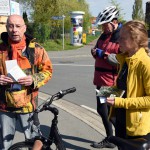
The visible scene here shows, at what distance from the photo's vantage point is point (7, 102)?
10.9 feet

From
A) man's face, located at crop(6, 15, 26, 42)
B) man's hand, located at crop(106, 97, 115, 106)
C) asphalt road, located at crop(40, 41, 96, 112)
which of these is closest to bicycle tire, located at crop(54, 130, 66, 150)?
man's hand, located at crop(106, 97, 115, 106)

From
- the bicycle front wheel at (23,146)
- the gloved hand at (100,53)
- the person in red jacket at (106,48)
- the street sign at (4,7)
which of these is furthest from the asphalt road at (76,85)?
the street sign at (4,7)

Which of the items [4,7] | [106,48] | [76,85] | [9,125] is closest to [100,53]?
[106,48]

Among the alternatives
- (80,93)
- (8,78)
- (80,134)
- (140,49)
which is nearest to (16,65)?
(8,78)

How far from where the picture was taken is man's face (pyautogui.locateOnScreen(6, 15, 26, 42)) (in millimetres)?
3205

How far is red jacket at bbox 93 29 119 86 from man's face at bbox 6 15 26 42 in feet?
4.98

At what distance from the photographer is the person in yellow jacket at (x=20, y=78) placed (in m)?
3.22

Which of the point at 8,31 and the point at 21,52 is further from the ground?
the point at 8,31

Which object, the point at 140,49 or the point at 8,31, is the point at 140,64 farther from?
the point at 8,31

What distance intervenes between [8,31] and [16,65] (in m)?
0.37

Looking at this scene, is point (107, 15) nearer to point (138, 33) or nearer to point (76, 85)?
point (138, 33)

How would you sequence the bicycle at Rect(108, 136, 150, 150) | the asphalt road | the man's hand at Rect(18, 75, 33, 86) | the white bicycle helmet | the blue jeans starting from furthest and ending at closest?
the asphalt road → the white bicycle helmet → the blue jeans → the man's hand at Rect(18, 75, 33, 86) → the bicycle at Rect(108, 136, 150, 150)

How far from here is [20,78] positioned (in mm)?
3148

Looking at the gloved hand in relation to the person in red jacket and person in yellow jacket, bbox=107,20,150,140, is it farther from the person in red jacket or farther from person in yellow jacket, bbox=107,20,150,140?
person in yellow jacket, bbox=107,20,150,140
